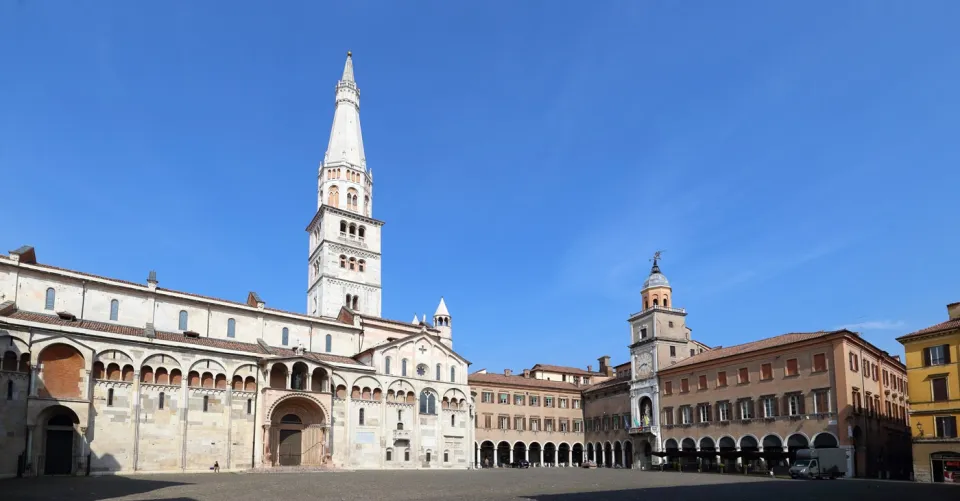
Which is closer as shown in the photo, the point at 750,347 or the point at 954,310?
the point at 954,310

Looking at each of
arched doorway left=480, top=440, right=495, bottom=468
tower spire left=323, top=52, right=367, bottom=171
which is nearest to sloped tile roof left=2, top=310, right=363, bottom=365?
tower spire left=323, top=52, right=367, bottom=171

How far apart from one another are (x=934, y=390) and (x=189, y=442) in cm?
4572

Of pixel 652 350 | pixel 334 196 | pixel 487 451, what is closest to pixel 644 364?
pixel 652 350

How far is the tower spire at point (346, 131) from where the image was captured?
2709 inches

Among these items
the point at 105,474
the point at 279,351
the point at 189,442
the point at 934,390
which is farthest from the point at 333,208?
the point at 934,390

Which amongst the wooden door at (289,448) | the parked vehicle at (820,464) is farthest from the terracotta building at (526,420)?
the parked vehicle at (820,464)

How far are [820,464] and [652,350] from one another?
2428 centimetres

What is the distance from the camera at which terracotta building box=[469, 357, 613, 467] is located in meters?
74.7

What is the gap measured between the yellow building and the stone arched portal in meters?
38.2

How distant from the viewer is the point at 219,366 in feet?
152

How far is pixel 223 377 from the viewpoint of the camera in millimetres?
46312

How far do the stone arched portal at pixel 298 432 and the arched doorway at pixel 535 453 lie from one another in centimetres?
3409

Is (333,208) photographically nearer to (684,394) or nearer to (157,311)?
(157,311)

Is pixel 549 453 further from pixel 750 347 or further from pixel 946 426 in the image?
pixel 946 426
